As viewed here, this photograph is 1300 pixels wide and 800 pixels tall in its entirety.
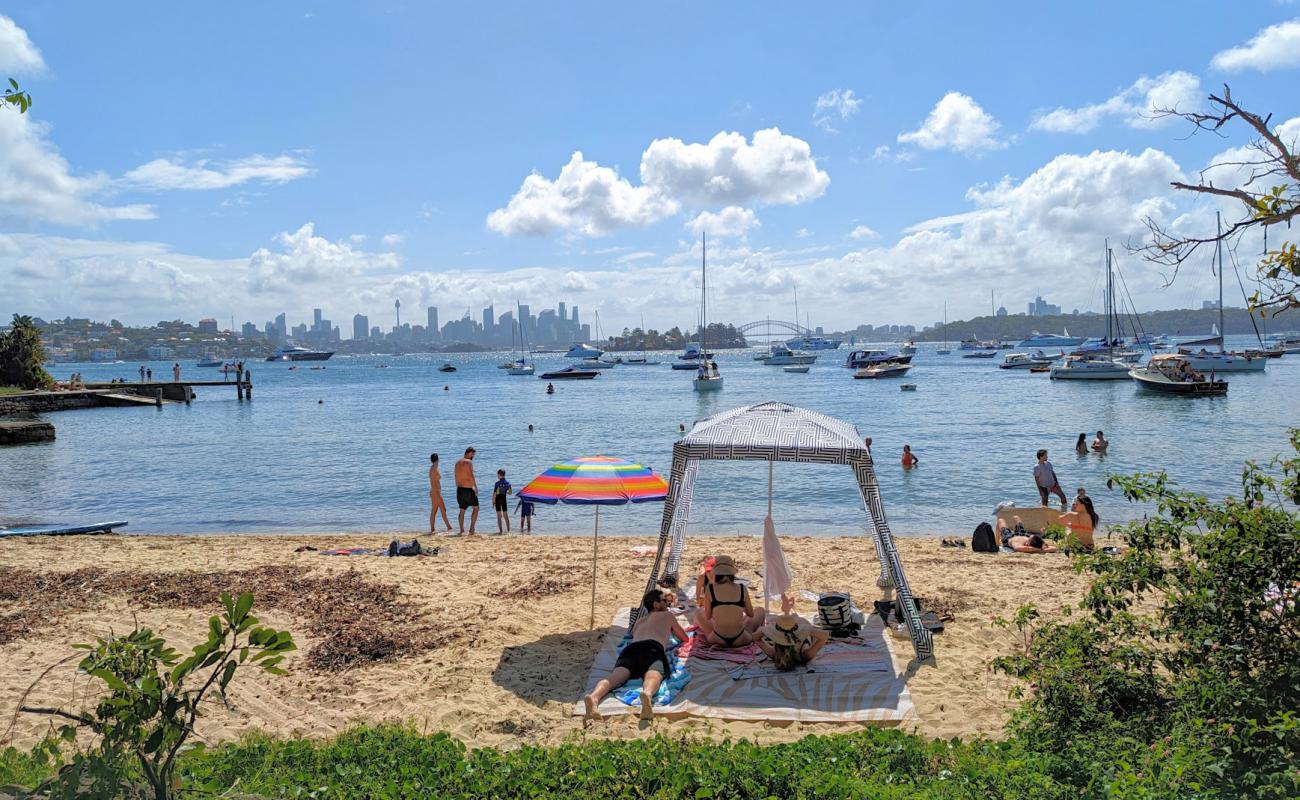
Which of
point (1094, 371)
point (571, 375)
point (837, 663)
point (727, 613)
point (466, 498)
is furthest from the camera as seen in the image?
point (571, 375)

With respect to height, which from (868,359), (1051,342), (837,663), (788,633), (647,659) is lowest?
(837,663)

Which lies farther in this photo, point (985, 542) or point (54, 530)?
point (54, 530)

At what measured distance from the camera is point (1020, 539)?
46.6ft

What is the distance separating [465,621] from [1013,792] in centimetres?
666

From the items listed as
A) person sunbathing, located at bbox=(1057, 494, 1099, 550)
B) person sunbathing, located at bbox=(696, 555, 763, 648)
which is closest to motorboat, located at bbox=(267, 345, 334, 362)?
person sunbathing, located at bbox=(1057, 494, 1099, 550)

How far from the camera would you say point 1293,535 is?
494cm

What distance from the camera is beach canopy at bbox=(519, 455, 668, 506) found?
879cm

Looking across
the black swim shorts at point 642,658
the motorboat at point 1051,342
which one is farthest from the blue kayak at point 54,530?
the motorboat at point 1051,342

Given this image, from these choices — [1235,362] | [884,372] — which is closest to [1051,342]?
[1235,362]

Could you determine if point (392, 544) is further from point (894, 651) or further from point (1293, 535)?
point (1293, 535)

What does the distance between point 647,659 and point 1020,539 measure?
345 inches

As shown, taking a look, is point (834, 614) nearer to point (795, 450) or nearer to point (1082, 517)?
point (795, 450)

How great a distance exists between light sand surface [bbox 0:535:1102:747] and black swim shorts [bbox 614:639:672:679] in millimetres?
507

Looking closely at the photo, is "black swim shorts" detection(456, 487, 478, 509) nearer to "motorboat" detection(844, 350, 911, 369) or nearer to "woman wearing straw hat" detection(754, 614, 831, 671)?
"woman wearing straw hat" detection(754, 614, 831, 671)
